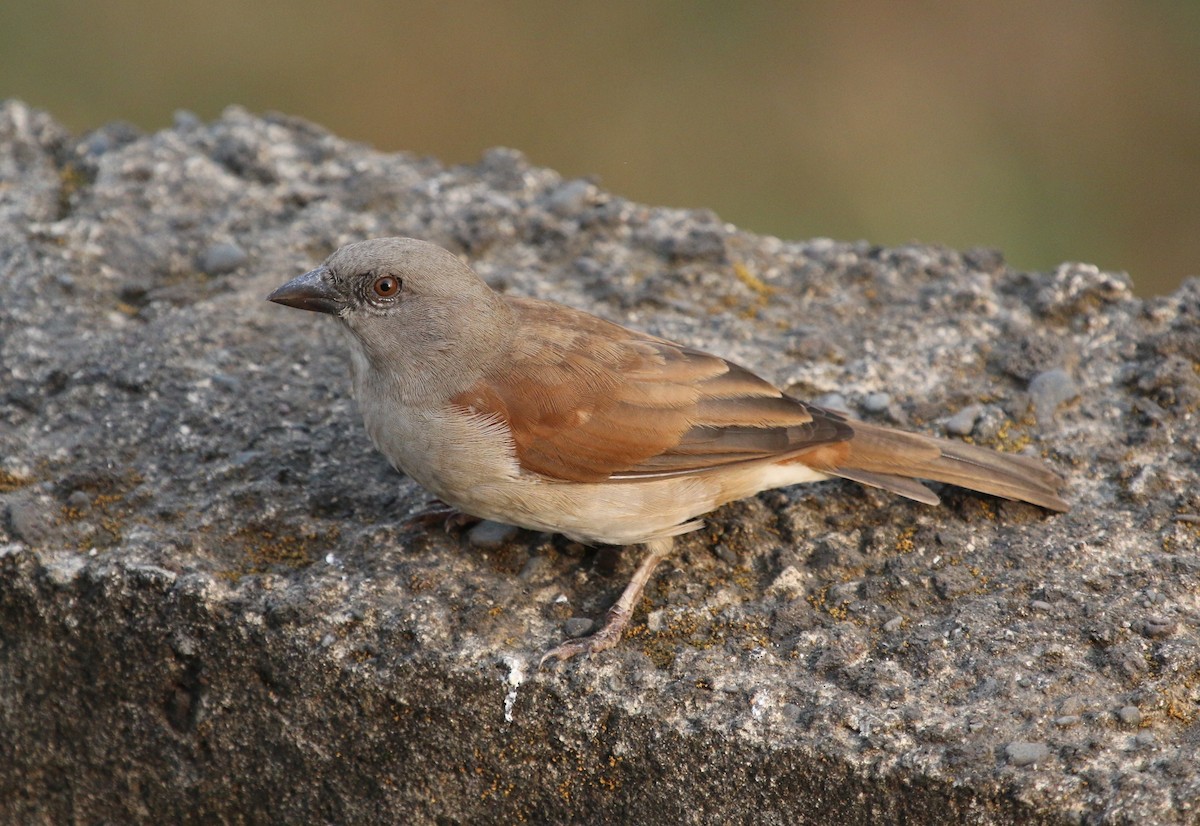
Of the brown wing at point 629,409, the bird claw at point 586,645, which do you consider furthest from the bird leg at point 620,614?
the brown wing at point 629,409

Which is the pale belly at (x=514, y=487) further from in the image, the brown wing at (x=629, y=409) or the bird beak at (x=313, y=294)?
the bird beak at (x=313, y=294)

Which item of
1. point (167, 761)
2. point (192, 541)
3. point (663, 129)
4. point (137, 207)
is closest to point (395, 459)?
point (192, 541)

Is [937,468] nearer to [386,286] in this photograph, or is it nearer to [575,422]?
A: [575,422]

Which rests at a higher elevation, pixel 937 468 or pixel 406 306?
pixel 937 468

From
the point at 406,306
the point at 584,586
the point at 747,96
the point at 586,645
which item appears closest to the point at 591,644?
the point at 586,645

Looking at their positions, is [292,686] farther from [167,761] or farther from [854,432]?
[854,432]

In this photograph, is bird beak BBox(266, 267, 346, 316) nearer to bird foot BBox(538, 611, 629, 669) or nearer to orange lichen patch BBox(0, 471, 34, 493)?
orange lichen patch BBox(0, 471, 34, 493)

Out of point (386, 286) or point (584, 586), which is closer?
point (584, 586)
